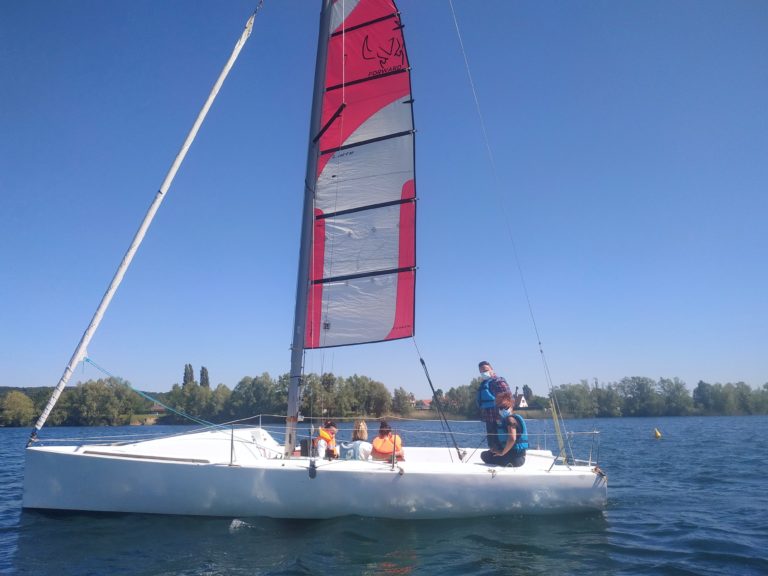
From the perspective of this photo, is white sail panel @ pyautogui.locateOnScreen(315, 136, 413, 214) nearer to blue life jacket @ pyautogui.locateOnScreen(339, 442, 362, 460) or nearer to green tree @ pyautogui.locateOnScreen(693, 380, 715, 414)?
blue life jacket @ pyautogui.locateOnScreen(339, 442, 362, 460)

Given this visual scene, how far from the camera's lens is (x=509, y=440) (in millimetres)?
8266

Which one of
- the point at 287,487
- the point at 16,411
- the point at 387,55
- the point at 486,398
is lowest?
the point at 16,411

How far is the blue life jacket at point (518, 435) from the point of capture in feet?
27.4

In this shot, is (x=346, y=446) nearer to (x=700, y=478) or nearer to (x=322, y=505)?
(x=322, y=505)

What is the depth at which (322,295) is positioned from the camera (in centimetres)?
1046

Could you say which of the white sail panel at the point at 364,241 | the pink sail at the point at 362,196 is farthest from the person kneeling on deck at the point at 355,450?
the white sail panel at the point at 364,241

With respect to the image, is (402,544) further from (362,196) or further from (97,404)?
(97,404)

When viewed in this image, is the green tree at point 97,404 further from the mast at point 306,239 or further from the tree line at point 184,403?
the mast at point 306,239

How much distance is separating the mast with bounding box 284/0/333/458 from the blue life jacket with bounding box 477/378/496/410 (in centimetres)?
338

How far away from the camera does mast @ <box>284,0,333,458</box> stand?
9.64 meters

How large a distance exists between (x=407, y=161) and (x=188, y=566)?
319 inches

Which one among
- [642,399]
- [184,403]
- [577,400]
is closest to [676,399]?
[642,399]

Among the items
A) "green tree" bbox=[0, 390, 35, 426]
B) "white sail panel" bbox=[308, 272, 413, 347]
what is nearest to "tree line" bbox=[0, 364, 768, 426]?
"green tree" bbox=[0, 390, 35, 426]

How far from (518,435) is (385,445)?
2.24 meters
